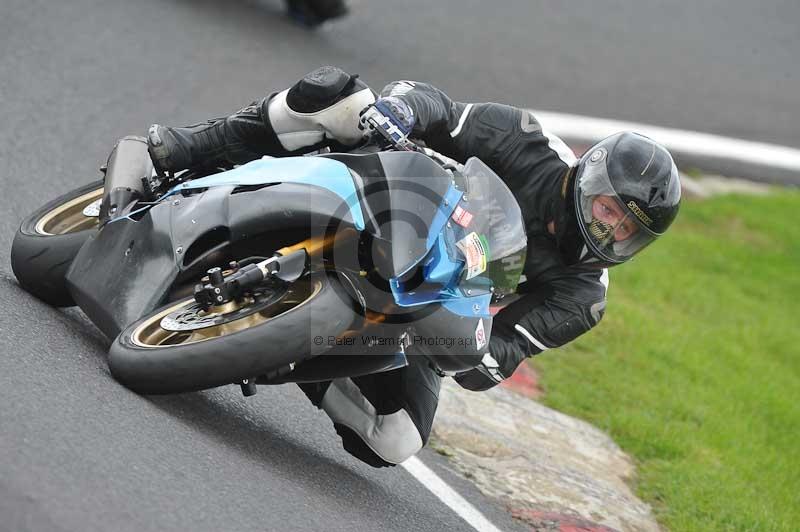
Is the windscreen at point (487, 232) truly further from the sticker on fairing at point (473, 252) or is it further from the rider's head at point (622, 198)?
the rider's head at point (622, 198)

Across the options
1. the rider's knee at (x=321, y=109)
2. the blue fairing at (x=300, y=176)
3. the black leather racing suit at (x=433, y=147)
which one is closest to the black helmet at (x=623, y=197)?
the black leather racing suit at (x=433, y=147)

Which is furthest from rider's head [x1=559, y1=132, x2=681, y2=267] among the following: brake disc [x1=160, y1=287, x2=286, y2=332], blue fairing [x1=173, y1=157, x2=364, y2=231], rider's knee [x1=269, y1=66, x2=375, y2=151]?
brake disc [x1=160, y1=287, x2=286, y2=332]

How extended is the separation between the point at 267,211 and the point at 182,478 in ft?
3.53

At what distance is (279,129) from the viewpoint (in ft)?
17.8

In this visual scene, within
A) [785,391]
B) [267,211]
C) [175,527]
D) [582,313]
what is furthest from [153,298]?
[785,391]

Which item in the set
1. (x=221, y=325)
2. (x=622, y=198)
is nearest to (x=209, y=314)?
(x=221, y=325)

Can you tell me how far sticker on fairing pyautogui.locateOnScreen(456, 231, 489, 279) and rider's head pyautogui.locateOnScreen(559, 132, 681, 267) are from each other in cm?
78

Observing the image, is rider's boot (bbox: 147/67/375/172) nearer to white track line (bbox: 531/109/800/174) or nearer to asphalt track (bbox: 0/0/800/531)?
asphalt track (bbox: 0/0/800/531)

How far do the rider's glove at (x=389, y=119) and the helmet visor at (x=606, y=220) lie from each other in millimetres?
796

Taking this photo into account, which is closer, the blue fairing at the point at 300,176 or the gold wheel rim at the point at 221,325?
the gold wheel rim at the point at 221,325

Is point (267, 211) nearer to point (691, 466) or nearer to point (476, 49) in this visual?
point (691, 466)

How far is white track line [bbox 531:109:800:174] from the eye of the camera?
1127 cm

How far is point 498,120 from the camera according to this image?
18.5 feet

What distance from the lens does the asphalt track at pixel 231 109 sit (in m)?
3.83
